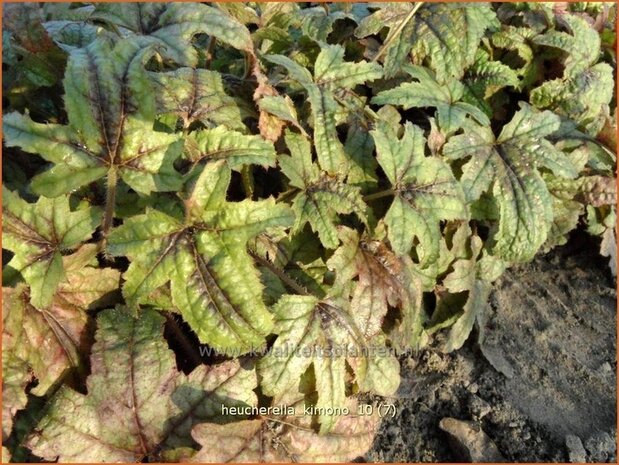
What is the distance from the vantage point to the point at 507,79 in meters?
3.14

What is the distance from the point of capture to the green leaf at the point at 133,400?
201 centimetres

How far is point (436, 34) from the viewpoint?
2.93m

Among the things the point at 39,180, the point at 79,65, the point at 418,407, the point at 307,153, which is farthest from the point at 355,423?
the point at 79,65

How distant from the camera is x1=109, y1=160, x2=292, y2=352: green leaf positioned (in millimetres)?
1944

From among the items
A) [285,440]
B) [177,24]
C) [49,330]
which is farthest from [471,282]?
[49,330]

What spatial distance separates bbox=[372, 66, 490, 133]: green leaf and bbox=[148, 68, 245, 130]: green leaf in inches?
25.5

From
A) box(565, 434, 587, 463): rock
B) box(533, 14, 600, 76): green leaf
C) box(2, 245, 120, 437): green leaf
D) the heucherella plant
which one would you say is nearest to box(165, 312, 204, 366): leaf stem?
the heucherella plant

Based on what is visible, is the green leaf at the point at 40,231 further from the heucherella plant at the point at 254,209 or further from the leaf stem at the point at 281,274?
the leaf stem at the point at 281,274

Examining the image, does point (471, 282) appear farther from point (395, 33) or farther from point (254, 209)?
point (254, 209)

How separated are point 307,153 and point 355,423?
1.02m

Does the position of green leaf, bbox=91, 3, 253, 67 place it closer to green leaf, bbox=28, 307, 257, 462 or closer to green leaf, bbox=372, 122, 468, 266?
green leaf, bbox=372, 122, 468, 266

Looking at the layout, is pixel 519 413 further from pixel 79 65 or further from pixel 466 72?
pixel 79 65

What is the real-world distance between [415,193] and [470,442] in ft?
3.45

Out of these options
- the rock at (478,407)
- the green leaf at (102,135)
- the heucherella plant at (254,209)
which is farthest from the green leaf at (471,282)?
the green leaf at (102,135)
